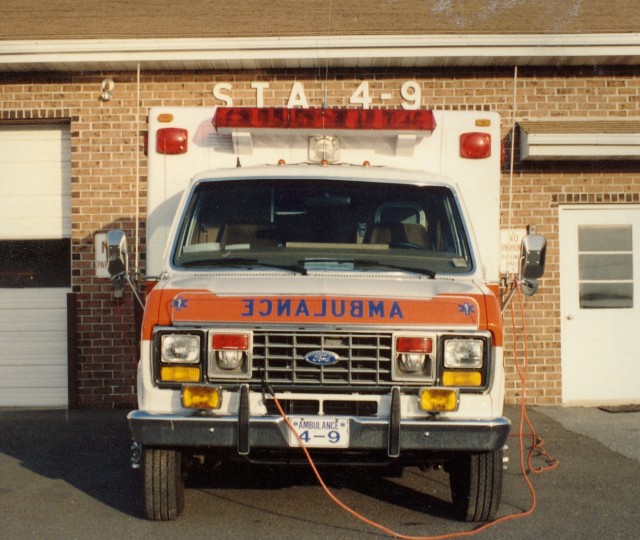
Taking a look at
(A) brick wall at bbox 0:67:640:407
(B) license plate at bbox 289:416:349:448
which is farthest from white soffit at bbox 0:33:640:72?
(B) license plate at bbox 289:416:349:448

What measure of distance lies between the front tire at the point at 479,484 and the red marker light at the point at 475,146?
2.27m

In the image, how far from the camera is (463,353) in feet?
17.4

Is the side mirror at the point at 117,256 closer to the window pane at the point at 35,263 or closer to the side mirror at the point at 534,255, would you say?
the side mirror at the point at 534,255

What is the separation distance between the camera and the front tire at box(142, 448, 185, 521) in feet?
18.3

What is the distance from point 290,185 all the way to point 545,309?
5128mm

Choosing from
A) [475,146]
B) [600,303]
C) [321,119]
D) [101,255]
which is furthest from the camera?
[600,303]

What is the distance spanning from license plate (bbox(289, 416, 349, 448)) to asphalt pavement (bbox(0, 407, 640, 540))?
652mm

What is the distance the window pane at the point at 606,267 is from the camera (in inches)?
427

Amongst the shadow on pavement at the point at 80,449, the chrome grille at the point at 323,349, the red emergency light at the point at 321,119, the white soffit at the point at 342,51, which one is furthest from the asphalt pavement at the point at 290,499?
the white soffit at the point at 342,51

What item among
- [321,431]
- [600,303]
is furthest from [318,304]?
[600,303]

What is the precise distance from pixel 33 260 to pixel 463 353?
7.19 metres

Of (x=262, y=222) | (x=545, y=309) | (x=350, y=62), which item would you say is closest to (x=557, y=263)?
(x=545, y=309)

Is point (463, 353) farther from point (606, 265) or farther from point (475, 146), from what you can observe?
point (606, 265)

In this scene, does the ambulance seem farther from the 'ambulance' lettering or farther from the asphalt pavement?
the asphalt pavement
